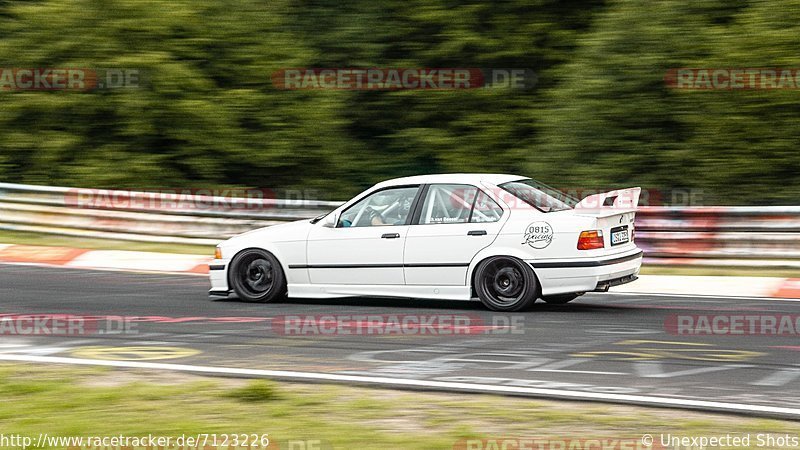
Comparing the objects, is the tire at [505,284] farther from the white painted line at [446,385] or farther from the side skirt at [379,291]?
the white painted line at [446,385]

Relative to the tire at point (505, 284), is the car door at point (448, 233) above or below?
above

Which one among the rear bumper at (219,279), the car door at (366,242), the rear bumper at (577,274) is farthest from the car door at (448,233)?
the rear bumper at (219,279)

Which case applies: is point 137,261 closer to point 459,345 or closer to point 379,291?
point 379,291

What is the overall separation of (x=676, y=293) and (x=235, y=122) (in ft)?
34.6

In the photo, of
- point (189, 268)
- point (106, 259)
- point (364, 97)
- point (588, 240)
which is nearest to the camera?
point (588, 240)

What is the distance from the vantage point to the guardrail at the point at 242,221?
46.3 feet

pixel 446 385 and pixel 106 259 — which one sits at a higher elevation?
pixel 106 259

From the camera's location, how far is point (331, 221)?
37.0 feet

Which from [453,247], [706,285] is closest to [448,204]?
[453,247]

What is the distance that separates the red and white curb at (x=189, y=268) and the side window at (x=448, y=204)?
2.76 m

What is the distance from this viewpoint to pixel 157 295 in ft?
40.0

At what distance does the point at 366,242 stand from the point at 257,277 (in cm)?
138

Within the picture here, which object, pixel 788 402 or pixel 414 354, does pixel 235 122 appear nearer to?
pixel 414 354

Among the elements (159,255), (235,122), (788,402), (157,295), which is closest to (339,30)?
(235,122)
